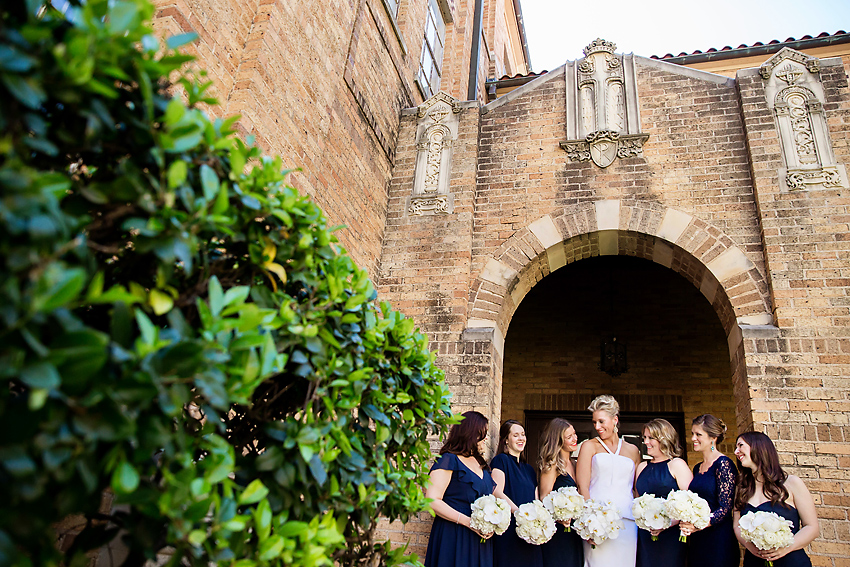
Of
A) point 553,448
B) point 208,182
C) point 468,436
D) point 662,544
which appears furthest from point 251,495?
point 662,544

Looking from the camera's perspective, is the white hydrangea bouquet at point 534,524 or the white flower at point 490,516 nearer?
the white flower at point 490,516

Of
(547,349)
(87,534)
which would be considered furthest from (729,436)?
(87,534)

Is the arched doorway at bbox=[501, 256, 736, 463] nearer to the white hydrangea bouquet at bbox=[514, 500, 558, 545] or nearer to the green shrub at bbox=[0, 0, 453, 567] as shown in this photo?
the white hydrangea bouquet at bbox=[514, 500, 558, 545]

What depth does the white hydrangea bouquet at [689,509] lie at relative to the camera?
11.6 ft

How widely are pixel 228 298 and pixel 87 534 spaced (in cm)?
70

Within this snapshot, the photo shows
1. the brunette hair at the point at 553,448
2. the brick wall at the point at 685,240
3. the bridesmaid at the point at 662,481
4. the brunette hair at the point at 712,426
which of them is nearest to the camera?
the bridesmaid at the point at 662,481

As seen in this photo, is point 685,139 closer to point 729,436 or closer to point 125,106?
point 729,436

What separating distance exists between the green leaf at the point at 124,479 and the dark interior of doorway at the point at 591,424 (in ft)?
25.4

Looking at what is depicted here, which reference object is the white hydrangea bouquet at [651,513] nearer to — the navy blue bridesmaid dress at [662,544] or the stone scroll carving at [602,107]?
the navy blue bridesmaid dress at [662,544]

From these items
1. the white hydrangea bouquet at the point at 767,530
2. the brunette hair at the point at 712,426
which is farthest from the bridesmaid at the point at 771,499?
the brunette hair at the point at 712,426

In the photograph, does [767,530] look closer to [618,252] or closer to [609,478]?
[609,478]

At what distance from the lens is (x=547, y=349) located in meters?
9.11

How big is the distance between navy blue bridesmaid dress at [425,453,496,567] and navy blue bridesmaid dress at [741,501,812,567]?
1.71m

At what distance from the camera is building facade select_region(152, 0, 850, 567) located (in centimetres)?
486
